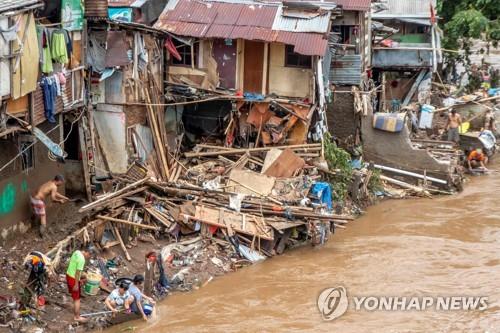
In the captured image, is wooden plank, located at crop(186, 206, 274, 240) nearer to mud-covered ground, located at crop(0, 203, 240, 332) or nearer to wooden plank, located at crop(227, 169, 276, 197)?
mud-covered ground, located at crop(0, 203, 240, 332)

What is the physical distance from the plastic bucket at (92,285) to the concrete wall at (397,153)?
1003 centimetres

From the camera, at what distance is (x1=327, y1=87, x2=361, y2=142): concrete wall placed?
850 inches

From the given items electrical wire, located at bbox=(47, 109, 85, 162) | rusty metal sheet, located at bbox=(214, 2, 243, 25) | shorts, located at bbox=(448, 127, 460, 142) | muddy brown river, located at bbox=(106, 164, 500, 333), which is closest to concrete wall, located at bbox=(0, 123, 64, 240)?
electrical wire, located at bbox=(47, 109, 85, 162)

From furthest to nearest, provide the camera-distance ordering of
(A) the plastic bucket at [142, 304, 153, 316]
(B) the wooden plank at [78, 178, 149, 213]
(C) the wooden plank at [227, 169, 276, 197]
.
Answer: (C) the wooden plank at [227, 169, 276, 197], (B) the wooden plank at [78, 178, 149, 213], (A) the plastic bucket at [142, 304, 153, 316]

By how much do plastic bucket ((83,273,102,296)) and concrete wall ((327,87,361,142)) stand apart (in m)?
9.86

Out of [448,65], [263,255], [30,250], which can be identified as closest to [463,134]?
[448,65]

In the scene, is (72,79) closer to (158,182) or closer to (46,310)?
(158,182)

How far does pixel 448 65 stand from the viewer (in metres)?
31.0

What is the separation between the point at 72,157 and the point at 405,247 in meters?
7.41

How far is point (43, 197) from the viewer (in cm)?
1510

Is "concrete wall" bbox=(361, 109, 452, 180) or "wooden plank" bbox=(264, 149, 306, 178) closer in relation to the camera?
"wooden plank" bbox=(264, 149, 306, 178)

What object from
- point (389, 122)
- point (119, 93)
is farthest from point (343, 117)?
point (119, 93)

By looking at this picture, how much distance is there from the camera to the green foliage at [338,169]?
19234 millimetres

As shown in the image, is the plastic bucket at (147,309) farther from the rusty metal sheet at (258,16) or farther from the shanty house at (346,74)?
the shanty house at (346,74)
